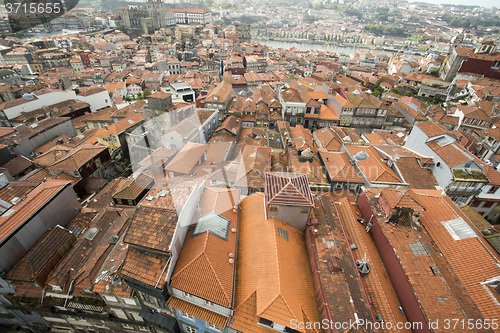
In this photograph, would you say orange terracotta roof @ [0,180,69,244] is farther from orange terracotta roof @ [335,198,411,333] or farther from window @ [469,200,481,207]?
window @ [469,200,481,207]

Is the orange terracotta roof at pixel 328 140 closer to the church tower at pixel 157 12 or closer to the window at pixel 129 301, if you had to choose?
the window at pixel 129 301

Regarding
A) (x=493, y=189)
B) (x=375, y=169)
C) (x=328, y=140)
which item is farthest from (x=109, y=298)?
(x=493, y=189)

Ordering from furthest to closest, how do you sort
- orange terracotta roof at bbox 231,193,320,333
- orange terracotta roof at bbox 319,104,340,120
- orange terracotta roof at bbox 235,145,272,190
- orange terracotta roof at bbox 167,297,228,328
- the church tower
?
the church tower
orange terracotta roof at bbox 319,104,340,120
orange terracotta roof at bbox 235,145,272,190
orange terracotta roof at bbox 167,297,228,328
orange terracotta roof at bbox 231,193,320,333

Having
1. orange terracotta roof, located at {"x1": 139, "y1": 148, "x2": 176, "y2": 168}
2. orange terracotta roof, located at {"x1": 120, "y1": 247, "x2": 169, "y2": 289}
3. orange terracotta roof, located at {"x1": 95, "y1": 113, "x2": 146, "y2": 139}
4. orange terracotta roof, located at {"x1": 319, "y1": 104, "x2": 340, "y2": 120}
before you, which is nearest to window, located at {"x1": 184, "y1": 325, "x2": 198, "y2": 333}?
orange terracotta roof, located at {"x1": 120, "y1": 247, "x2": 169, "y2": 289}

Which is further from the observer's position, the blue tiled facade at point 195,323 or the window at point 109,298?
the window at point 109,298

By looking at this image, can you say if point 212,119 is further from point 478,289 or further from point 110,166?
point 478,289

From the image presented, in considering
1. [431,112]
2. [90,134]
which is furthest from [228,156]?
[431,112]

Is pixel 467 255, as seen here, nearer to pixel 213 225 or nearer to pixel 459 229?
pixel 459 229

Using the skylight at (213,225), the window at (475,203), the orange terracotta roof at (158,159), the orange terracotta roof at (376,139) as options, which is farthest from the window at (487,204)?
the orange terracotta roof at (158,159)
